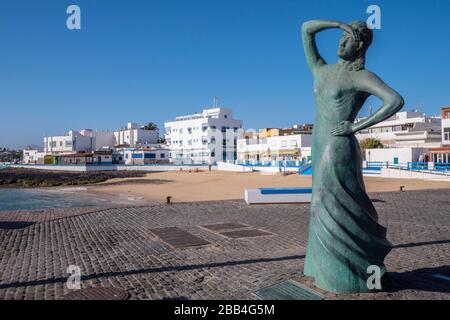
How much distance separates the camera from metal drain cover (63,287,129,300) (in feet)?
17.2

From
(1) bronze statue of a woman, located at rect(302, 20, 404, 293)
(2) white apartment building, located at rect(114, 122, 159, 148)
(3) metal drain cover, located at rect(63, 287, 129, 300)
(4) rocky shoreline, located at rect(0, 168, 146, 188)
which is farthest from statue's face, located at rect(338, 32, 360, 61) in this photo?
(2) white apartment building, located at rect(114, 122, 159, 148)

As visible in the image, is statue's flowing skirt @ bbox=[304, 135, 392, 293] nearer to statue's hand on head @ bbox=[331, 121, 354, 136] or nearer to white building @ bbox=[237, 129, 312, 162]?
statue's hand on head @ bbox=[331, 121, 354, 136]

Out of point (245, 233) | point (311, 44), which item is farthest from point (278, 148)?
point (311, 44)

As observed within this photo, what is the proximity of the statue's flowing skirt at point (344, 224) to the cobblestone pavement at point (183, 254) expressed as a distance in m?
0.29

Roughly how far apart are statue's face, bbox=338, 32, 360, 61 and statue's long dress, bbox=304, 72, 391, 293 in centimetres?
44

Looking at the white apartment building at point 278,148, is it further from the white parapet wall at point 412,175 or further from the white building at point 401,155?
the white parapet wall at point 412,175

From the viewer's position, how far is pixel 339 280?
→ 5.14 metres

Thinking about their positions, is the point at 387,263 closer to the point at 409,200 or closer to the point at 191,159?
the point at 409,200

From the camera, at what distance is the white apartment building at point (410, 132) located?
48.4 metres

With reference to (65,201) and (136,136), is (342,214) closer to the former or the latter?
(65,201)

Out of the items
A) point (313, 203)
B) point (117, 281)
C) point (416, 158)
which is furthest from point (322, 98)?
point (416, 158)

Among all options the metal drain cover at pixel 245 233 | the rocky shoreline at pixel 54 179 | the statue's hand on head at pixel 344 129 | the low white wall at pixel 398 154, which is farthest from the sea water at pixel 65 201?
the low white wall at pixel 398 154

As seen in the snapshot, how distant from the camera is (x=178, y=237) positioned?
9.43 meters

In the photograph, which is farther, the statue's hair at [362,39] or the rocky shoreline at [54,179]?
the rocky shoreline at [54,179]
